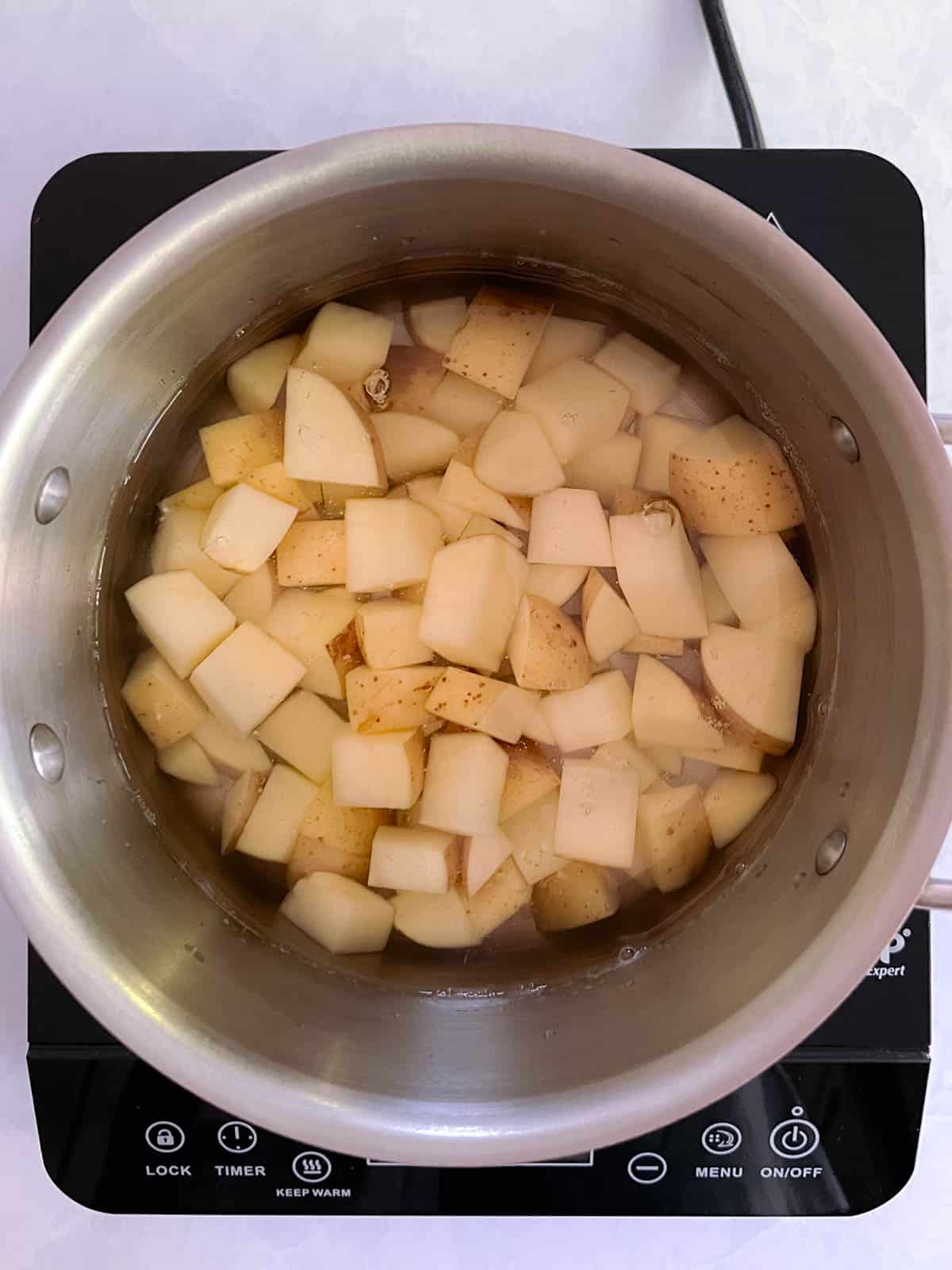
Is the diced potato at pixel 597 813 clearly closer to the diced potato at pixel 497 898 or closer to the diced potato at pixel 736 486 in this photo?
the diced potato at pixel 497 898

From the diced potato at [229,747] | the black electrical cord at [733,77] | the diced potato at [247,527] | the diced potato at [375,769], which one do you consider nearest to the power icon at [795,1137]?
the diced potato at [375,769]

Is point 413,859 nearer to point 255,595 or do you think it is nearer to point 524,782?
point 524,782

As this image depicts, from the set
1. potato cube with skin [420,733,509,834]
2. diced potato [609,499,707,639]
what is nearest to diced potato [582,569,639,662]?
diced potato [609,499,707,639]

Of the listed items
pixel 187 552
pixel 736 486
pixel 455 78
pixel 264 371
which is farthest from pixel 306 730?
pixel 455 78

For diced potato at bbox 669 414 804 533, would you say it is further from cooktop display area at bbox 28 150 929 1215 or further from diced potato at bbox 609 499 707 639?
cooktop display area at bbox 28 150 929 1215

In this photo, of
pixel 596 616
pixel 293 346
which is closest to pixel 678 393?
pixel 596 616

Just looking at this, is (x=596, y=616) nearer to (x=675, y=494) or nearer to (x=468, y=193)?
(x=675, y=494)
